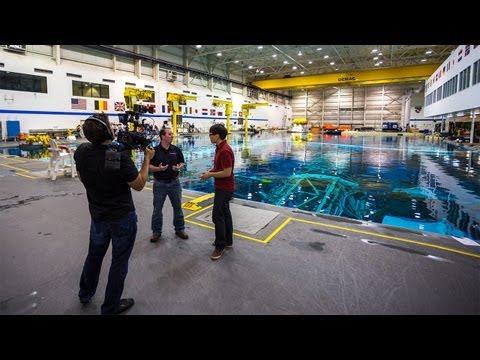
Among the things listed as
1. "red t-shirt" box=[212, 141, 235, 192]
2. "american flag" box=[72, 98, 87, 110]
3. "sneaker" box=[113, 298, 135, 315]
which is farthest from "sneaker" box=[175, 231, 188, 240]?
"american flag" box=[72, 98, 87, 110]

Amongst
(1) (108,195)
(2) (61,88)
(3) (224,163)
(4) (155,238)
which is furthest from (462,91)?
(2) (61,88)

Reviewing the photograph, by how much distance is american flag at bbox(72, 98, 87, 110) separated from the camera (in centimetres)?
2012

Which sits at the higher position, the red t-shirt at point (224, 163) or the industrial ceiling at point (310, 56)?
the industrial ceiling at point (310, 56)

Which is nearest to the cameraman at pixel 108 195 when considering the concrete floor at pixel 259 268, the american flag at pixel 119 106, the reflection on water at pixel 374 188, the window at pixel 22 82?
the concrete floor at pixel 259 268

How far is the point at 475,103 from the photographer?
15.0 meters

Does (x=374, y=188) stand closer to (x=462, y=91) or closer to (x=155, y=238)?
(x=155, y=238)

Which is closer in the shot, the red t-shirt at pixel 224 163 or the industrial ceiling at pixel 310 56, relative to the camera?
the red t-shirt at pixel 224 163

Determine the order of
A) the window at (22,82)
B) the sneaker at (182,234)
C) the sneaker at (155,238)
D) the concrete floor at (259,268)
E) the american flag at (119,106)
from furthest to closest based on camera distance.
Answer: the american flag at (119,106) < the window at (22,82) < the sneaker at (182,234) < the sneaker at (155,238) < the concrete floor at (259,268)

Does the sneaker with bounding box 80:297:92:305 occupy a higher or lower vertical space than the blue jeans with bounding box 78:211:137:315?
lower

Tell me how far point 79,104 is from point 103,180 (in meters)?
21.8

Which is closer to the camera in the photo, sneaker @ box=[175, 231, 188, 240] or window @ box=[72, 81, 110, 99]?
sneaker @ box=[175, 231, 188, 240]

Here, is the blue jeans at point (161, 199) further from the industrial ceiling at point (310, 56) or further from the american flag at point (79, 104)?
the industrial ceiling at point (310, 56)

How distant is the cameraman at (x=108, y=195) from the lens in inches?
85.1

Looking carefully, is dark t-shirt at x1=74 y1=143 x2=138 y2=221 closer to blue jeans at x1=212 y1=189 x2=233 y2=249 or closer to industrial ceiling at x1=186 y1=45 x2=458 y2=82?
blue jeans at x1=212 y1=189 x2=233 y2=249
